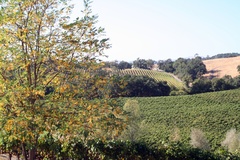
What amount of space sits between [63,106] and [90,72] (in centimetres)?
127

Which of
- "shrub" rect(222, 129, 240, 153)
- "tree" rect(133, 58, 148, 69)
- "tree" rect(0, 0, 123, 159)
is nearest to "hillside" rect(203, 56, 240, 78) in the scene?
"tree" rect(133, 58, 148, 69)

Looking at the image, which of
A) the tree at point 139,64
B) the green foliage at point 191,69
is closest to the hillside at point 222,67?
the green foliage at point 191,69

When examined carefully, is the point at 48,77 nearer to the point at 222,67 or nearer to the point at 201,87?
the point at 201,87

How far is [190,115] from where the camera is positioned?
5294cm

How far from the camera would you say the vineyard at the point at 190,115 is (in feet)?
144

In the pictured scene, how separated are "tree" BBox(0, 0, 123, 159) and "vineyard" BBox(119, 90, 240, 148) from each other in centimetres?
3101

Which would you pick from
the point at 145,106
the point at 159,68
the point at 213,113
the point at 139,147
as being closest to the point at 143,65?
the point at 159,68

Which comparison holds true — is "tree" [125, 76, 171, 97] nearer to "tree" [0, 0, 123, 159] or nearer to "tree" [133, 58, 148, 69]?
"tree" [133, 58, 148, 69]

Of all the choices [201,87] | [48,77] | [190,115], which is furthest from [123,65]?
[48,77]

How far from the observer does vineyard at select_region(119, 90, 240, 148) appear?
43938 millimetres

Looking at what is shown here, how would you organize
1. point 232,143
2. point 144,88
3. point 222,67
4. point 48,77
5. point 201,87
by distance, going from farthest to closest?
point 222,67 < point 201,87 < point 144,88 < point 232,143 < point 48,77

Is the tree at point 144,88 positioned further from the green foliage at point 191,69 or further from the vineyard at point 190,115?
the green foliage at point 191,69

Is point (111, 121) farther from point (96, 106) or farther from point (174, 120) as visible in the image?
point (174, 120)

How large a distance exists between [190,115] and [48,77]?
48.0 meters
